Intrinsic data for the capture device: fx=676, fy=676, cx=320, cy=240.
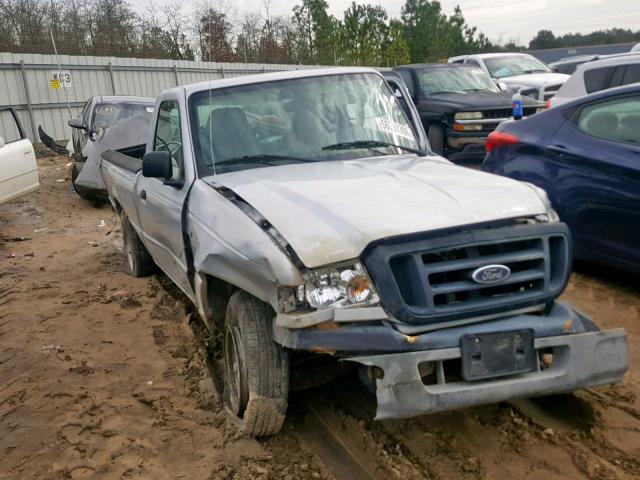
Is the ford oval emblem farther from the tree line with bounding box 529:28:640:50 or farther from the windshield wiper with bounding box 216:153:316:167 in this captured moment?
the tree line with bounding box 529:28:640:50

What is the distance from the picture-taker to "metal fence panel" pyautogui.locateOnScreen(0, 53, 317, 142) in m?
18.6

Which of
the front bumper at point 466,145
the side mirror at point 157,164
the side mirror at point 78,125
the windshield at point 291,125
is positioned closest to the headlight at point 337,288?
the windshield at point 291,125

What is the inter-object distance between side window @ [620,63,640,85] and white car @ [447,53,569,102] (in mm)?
4983

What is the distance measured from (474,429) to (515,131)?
3.48 metres

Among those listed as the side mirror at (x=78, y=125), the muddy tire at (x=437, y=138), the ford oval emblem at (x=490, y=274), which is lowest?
the muddy tire at (x=437, y=138)

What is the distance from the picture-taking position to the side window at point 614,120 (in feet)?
17.1

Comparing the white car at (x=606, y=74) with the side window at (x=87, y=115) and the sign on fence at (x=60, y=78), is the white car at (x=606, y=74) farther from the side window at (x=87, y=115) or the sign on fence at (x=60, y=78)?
the sign on fence at (x=60, y=78)

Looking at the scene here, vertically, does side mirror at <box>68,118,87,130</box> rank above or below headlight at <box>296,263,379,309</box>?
below

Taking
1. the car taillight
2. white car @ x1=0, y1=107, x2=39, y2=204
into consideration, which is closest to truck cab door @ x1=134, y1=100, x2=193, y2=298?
the car taillight

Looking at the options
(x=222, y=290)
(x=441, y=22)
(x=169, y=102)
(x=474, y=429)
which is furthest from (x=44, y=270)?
(x=441, y=22)

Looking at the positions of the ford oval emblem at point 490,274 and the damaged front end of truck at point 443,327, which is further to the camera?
the ford oval emblem at point 490,274

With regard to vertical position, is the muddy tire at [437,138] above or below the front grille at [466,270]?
below

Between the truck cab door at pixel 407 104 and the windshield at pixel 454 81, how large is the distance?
7.48 metres

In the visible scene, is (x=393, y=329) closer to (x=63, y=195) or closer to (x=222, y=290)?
(x=222, y=290)
